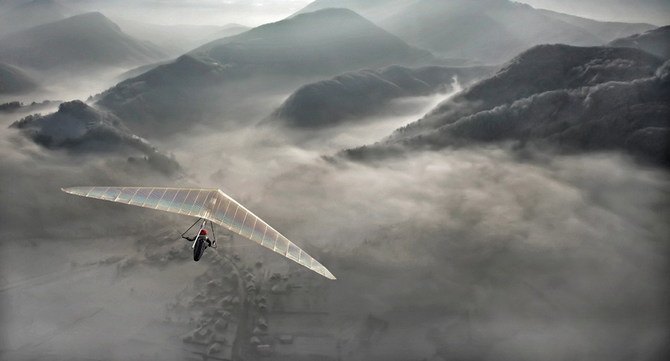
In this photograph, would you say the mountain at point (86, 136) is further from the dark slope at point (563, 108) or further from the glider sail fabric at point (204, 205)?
the glider sail fabric at point (204, 205)

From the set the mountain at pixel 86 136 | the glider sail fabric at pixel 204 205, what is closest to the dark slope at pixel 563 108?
the mountain at pixel 86 136

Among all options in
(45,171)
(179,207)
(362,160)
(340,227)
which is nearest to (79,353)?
(179,207)

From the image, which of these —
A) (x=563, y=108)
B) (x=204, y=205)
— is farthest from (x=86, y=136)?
(x=563, y=108)

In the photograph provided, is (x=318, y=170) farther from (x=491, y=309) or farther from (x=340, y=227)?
(x=491, y=309)

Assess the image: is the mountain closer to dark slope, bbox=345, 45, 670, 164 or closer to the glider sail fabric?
dark slope, bbox=345, 45, 670, 164

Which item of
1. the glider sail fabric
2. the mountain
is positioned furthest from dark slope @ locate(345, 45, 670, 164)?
the glider sail fabric

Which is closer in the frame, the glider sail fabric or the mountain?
the glider sail fabric
